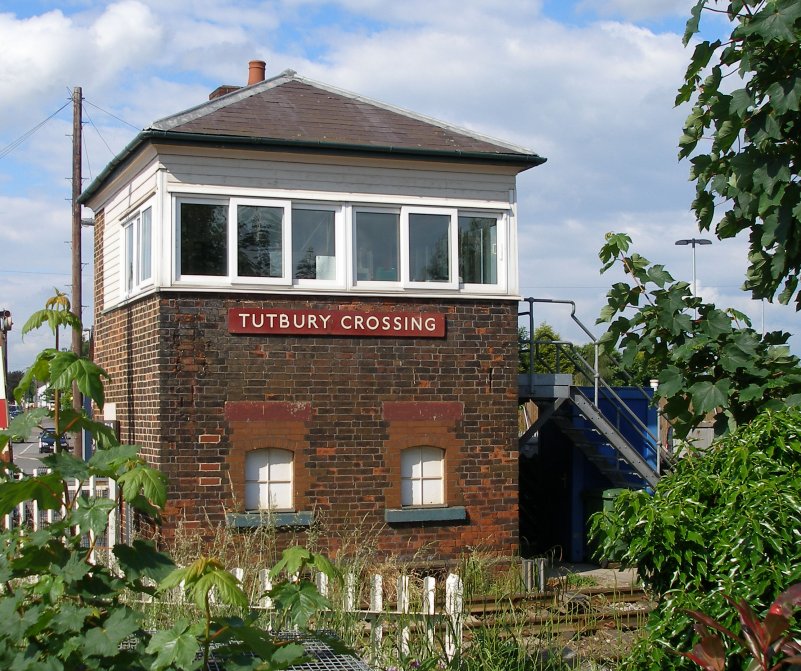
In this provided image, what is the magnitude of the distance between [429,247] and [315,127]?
88.8 inches

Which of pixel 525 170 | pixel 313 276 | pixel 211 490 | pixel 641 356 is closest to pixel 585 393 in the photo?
pixel 525 170

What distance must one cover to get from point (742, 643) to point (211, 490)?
986 centimetres

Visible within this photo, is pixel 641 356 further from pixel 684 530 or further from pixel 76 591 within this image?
pixel 76 591

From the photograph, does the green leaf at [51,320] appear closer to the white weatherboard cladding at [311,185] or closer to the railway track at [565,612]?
the railway track at [565,612]

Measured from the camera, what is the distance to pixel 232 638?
3758 millimetres

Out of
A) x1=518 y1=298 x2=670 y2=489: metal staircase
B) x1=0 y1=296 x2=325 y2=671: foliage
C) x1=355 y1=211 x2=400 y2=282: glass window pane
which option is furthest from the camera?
x1=518 y1=298 x2=670 y2=489: metal staircase

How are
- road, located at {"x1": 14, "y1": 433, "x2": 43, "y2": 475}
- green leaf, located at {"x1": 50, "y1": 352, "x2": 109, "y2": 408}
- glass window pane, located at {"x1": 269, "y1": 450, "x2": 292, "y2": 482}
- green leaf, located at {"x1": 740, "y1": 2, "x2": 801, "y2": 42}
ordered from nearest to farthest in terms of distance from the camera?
1. green leaf, located at {"x1": 50, "y1": 352, "x2": 109, "y2": 408}
2. green leaf, located at {"x1": 740, "y1": 2, "x2": 801, "y2": 42}
3. glass window pane, located at {"x1": 269, "y1": 450, "x2": 292, "y2": 482}
4. road, located at {"x1": 14, "y1": 433, "x2": 43, "y2": 475}

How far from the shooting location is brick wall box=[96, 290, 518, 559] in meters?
13.3

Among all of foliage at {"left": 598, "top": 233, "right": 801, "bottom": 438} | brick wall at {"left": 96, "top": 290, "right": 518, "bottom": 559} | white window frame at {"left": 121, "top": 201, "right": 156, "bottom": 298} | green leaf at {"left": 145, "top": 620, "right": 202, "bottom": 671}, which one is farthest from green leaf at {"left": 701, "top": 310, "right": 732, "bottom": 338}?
white window frame at {"left": 121, "top": 201, "right": 156, "bottom": 298}

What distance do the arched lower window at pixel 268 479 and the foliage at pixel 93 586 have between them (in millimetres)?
9673

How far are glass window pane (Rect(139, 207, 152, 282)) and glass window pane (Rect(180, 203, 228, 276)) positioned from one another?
0.77 metres

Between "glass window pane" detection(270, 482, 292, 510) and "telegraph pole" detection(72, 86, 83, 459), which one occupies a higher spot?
"telegraph pole" detection(72, 86, 83, 459)

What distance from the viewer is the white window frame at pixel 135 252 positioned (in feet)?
45.6

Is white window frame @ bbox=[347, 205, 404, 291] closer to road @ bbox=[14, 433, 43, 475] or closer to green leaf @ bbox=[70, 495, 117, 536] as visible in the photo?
green leaf @ bbox=[70, 495, 117, 536]
